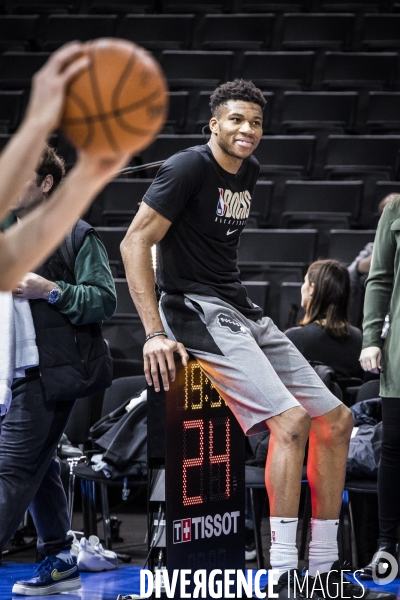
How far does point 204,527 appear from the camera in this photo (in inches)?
114

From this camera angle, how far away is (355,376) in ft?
16.4

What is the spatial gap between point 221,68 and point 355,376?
16.0ft

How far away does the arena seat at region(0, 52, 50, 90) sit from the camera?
30.2 ft

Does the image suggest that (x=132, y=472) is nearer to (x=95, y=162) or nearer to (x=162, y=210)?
(x=162, y=210)

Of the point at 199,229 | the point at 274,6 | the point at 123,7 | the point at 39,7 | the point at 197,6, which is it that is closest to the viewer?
the point at 199,229

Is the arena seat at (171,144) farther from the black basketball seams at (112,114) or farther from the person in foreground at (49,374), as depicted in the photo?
the black basketball seams at (112,114)

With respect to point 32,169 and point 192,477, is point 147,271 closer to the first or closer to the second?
point 192,477

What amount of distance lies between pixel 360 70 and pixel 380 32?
719 millimetres

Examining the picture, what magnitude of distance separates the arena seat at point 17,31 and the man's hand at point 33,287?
7.46 m

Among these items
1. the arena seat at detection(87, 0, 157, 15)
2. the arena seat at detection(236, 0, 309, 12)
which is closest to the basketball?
the arena seat at detection(236, 0, 309, 12)

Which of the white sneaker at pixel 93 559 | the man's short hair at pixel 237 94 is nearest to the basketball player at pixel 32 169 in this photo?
the man's short hair at pixel 237 94

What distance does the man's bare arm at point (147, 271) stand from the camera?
284cm

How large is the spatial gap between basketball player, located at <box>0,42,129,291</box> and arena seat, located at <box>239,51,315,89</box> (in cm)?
767

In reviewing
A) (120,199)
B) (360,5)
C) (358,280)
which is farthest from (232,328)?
(360,5)
